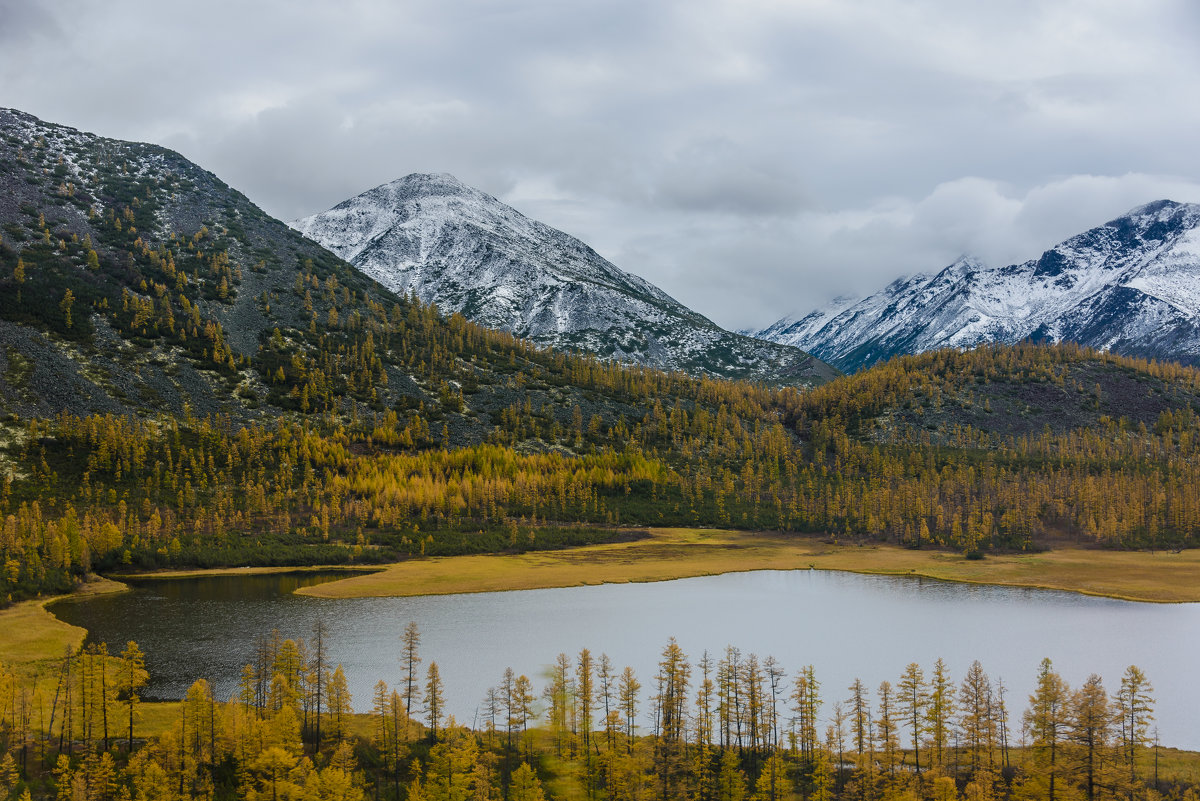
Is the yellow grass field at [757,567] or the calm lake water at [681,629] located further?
the yellow grass field at [757,567]

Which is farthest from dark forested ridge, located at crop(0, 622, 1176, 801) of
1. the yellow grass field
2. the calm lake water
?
the yellow grass field

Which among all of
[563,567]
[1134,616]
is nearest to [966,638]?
[1134,616]

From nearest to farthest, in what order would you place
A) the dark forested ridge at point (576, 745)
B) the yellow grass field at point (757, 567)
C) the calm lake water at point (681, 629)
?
the dark forested ridge at point (576, 745)
the calm lake water at point (681, 629)
the yellow grass field at point (757, 567)

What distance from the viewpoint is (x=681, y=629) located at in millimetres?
94312

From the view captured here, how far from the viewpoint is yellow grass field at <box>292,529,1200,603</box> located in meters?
123

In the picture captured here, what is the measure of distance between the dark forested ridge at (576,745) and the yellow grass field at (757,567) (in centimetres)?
5740

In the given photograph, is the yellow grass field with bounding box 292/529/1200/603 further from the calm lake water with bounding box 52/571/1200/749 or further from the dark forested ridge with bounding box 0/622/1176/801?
the dark forested ridge with bounding box 0/622/1176/801

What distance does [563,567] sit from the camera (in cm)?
14025

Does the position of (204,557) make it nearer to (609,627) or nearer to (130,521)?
(130,521)

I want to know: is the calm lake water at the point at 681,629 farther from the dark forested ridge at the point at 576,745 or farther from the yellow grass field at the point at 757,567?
the yellow grass field at the point at 757,567

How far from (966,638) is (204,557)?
365 ft

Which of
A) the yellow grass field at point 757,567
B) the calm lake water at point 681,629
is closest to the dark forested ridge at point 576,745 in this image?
the calm lake water at point 681,629

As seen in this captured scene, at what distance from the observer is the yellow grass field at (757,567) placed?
123 meters

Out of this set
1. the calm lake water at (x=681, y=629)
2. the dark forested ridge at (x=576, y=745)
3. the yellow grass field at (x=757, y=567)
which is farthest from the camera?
the yellow grass field at (x=757, y=567)
